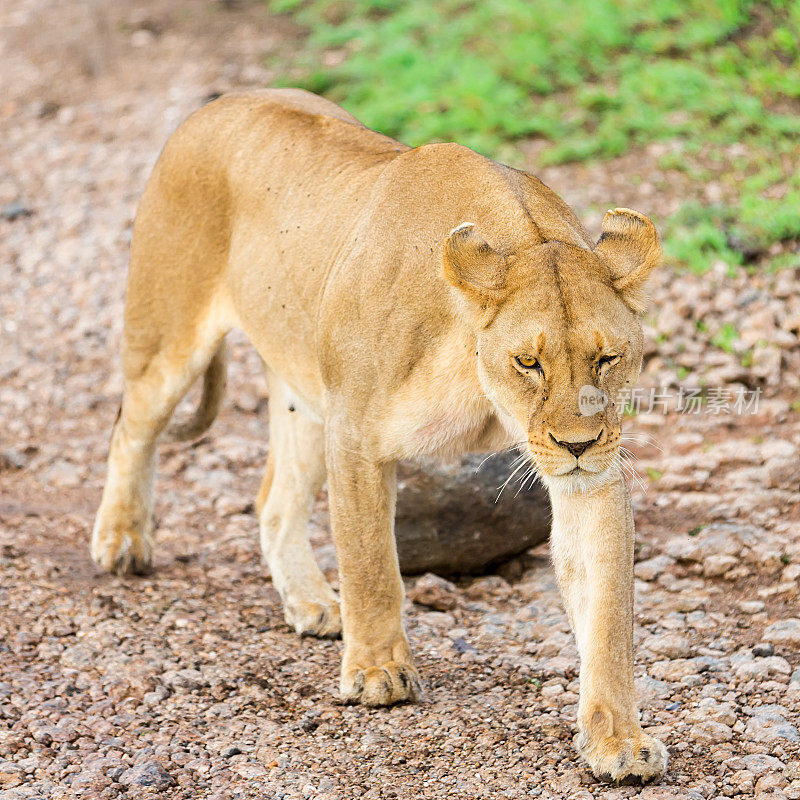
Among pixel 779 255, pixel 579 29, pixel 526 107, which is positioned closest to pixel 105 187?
pixel 526 107

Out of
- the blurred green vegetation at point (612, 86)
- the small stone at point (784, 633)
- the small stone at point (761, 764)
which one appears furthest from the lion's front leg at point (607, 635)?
the blurred green vegetation at point (612, 86)

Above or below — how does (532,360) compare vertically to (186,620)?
above

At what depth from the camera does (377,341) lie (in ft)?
12.6

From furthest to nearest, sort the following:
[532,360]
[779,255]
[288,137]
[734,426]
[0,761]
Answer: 1. [779,255]
2. [734,426]
3. [288,137]
4. [0,761]
5. [532,360]

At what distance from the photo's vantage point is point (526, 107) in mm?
9273

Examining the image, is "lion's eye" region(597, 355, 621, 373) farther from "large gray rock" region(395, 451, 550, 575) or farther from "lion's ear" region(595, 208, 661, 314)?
"large gray rock" region(395, 451, 550, 575)

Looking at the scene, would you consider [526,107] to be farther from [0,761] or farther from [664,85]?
[0,761]

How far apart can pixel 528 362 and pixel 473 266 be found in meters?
0.33

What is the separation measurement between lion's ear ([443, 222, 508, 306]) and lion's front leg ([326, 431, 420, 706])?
2.48ft

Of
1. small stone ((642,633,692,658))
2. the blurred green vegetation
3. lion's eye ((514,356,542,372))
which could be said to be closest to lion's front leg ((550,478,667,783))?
lion's eye ((514,356,542,372))

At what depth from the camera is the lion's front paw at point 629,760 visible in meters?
3.39

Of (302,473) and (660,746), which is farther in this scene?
(302,473)

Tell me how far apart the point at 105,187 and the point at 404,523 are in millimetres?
5492

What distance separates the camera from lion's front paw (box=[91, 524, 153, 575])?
17.3 feet
